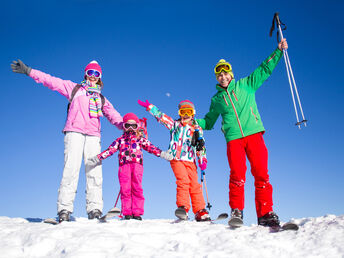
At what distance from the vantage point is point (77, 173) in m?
6.29

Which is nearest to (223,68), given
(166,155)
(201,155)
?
(201,155)

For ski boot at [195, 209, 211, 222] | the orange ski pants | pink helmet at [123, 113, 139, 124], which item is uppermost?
pink helmet at [123, 113, 139, 124]

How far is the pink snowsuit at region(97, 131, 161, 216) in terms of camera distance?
640 cm

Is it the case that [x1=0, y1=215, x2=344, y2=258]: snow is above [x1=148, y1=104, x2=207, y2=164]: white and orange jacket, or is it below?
below

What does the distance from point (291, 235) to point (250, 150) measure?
158 centimetres

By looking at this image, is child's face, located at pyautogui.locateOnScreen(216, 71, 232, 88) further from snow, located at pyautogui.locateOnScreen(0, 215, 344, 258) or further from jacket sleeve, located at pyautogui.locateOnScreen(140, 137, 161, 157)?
snow, located at pyautogui.locateOnScreen(0, 215, 344, 258)

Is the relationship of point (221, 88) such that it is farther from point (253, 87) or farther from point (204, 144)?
point (204, 144)

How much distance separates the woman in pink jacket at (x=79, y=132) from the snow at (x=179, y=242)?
159 cm

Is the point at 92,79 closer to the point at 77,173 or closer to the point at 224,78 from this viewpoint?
the point at 77,173

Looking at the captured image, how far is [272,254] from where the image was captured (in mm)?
3523

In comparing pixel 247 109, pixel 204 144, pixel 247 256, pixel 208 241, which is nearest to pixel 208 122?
pixel 204 144

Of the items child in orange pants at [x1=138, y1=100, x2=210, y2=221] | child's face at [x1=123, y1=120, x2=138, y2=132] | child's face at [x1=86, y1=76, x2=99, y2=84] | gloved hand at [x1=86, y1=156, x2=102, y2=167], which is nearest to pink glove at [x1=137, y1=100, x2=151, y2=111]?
child in orange pants at [x1=138, y1=100, x2=210, y2=221]

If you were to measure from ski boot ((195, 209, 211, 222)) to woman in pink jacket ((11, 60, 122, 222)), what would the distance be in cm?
208

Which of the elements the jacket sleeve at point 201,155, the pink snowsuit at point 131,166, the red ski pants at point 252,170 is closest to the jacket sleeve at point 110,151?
the pink snowsuit at point 131,166
